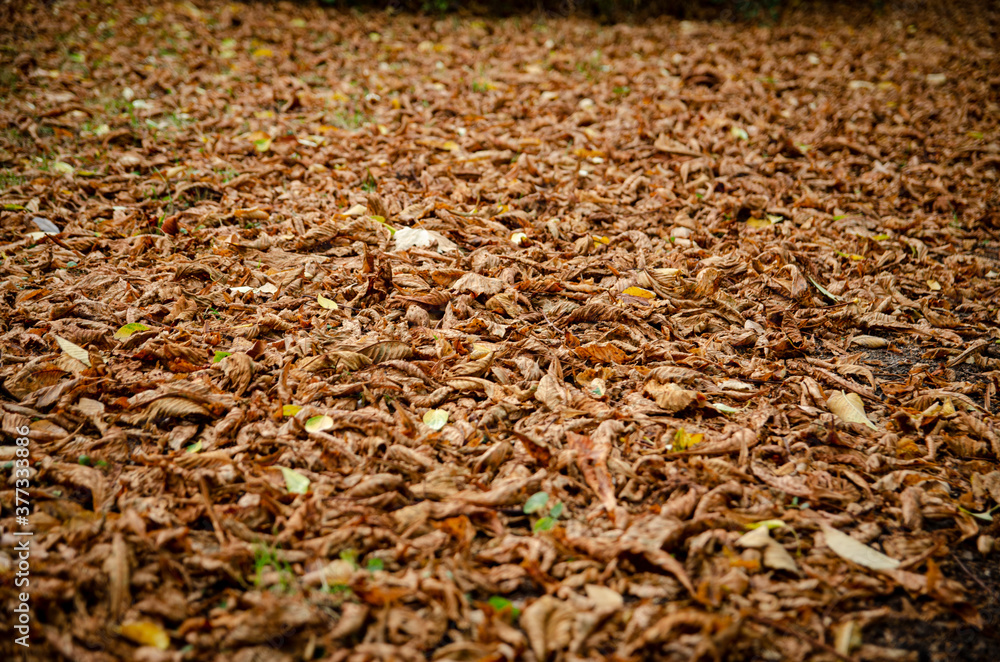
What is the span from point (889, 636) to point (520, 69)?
5117 millimetres

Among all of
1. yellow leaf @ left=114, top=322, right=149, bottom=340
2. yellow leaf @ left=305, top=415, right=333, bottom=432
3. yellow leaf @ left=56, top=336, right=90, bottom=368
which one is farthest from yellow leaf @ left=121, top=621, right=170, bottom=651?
yellow leaf @ left=114, top=322, right=149, bottom=340

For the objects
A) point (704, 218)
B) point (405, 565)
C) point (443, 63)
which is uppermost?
point (443, 63)

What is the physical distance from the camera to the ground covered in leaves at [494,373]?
4.85 feet

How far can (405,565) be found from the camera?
1.58 m

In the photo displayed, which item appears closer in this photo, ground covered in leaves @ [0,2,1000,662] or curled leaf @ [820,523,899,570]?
ground covered in leaves @ [0,2,1000,662]

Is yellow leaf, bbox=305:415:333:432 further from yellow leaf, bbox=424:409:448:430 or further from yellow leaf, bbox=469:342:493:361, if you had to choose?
yellow leaf, bbox=469:342:493:361

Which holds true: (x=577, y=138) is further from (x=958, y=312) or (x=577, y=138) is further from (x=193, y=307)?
(x=193, y=307)

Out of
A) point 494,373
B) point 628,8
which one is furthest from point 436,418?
point 628,8

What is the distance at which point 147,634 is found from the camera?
1392mm

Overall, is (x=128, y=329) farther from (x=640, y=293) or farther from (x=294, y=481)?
(x=640, y=293)

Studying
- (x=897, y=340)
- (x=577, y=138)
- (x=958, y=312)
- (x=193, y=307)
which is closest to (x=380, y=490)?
(x=193, y=307)

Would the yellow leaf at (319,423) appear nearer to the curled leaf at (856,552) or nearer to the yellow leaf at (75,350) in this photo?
the yellow leaf at (75,350)

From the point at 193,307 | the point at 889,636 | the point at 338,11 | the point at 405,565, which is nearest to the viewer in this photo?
the point at 889,636

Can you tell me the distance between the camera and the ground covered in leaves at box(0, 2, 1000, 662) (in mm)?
1479
